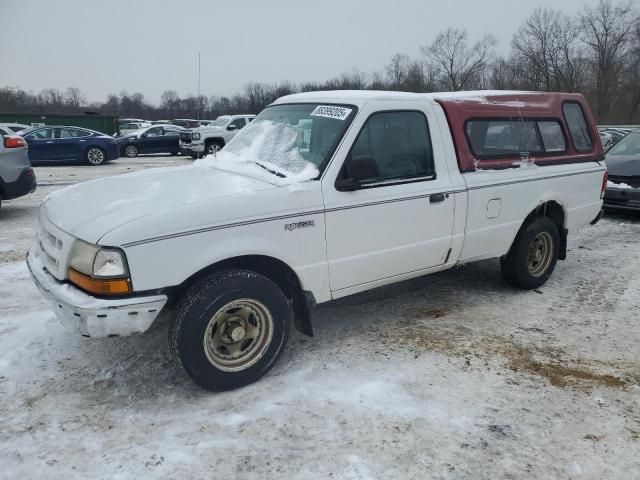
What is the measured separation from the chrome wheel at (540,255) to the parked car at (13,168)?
25.3 ft

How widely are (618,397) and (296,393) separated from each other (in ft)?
6.84

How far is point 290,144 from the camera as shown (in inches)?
155

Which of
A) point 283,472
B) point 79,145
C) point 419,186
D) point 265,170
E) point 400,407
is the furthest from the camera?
point 79,145

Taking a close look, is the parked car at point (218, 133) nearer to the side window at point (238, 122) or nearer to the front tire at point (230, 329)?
the side window at point (238, 122)

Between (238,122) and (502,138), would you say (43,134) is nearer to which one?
(238,122)

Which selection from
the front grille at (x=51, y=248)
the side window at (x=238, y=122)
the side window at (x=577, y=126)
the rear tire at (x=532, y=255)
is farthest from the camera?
the side window at (x=238, y=122)

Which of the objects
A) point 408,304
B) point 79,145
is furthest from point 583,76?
point 408,304

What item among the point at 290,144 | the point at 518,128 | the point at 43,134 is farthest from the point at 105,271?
the point at 43,134

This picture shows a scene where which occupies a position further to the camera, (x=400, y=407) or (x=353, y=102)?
(x=353, y=102)

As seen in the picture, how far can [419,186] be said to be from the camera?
4.04 metres

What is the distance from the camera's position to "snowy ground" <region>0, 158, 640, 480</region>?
2.70 m

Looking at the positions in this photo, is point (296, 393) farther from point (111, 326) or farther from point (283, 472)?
point (111, 326)

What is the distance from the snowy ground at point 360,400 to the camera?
270 centimetres

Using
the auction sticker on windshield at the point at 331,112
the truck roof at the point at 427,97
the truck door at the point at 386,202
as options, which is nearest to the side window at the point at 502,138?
the truck roof at the point at 427,97
